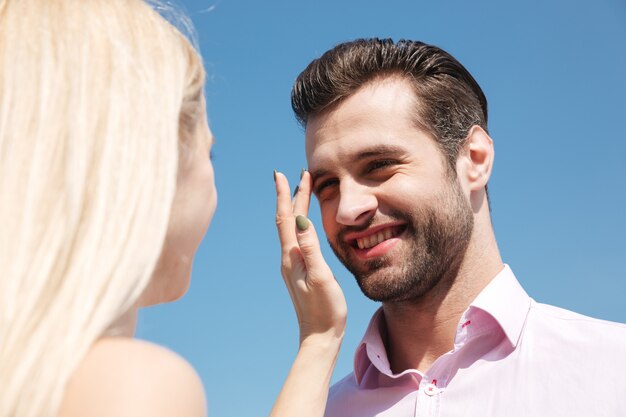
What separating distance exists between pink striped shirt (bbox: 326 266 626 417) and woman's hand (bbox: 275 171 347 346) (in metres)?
0.43

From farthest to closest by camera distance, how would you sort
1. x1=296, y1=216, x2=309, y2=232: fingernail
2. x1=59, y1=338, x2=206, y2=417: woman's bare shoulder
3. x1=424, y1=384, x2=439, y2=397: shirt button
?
x1=296, y1=216, x2=309, y2=232: fingernail
x1=424, y1=384, x2=439, y2=397: shirt button
x1=59, y1=338, x2=206, y2=417: woman's bare shoulder

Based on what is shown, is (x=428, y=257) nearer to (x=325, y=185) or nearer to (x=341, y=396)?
(x=325, y=185)

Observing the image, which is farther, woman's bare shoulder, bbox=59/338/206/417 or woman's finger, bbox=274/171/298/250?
woman's finger, bbox=274/171/298/250

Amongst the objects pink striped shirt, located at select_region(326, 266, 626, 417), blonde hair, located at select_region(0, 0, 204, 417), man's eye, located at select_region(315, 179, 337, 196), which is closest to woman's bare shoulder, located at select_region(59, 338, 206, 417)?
blonde hair, located at select_region(0, 0, 204, 417)

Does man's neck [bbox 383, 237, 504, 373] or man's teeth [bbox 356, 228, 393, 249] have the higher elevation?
man's teeth [bbox 356, 228, 393, 249]

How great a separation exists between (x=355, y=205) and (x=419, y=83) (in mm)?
987

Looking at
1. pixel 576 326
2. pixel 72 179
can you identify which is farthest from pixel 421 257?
pixel 72 179

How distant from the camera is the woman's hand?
368cm

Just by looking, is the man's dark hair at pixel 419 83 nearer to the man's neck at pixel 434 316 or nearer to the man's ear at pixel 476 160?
the man's ear at pixel 476 160

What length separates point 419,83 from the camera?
4.54m

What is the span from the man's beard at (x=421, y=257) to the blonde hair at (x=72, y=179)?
8.08 ft

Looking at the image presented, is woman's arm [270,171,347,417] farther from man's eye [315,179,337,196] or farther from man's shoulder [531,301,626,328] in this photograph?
man's shoulder [531,301,626,328]

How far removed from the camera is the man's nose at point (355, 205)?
13.3ft

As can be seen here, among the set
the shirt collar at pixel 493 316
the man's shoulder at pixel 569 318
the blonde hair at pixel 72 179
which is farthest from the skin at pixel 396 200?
the blonde hair at pixel 72 179
